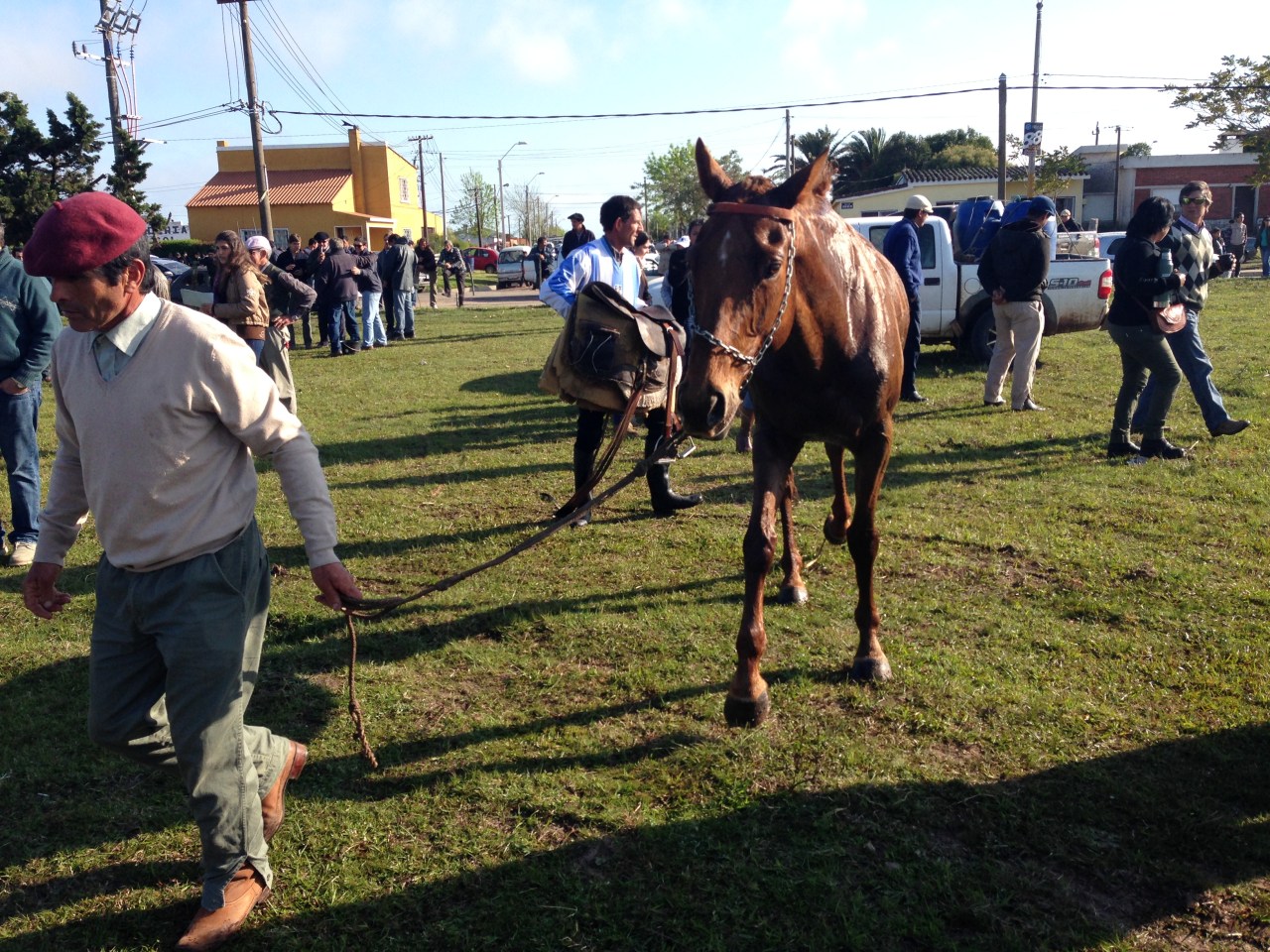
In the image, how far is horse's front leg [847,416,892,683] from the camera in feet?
13.9

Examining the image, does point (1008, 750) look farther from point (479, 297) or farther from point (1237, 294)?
point (479, 297)

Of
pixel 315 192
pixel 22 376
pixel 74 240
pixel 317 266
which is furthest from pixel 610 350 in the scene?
pixel 315 192

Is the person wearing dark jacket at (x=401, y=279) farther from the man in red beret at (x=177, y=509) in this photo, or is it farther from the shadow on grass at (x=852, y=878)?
the shadow on grass at (x=852, y=878)

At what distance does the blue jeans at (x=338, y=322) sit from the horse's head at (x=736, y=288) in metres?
14.2

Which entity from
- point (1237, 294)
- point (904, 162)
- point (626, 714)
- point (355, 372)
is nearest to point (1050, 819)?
point (626, 714)

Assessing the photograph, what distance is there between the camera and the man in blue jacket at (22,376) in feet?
19.1

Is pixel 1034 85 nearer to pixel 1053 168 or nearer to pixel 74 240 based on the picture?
pixel 1053 168

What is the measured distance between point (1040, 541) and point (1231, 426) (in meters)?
3.18

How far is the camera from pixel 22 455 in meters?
6.20

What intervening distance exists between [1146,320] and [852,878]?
6291 mm

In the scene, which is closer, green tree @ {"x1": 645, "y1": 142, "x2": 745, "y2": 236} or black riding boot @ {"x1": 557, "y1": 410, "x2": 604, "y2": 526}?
black riding boot @ {"x1": 557, "y1": 410, "x2": 604, "y2": 526}

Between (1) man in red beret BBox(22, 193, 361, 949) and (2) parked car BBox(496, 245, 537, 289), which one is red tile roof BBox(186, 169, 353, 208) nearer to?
(2) parked car BBox(496, 245, 537, 289)

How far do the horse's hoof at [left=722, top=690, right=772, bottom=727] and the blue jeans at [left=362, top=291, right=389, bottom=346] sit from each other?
15.2 meters

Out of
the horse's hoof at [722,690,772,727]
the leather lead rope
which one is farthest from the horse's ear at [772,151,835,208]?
the horse's hoof at [722,690,772,727]
